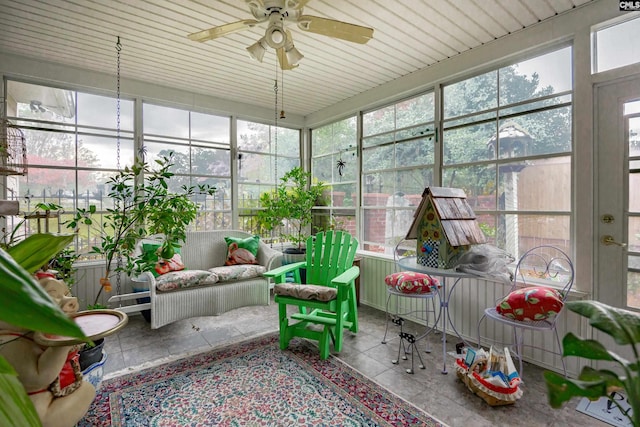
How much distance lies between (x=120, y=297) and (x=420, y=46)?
135 inches

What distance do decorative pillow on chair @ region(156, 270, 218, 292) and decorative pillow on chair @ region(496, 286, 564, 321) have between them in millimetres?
2539

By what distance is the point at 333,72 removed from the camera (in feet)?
11.0

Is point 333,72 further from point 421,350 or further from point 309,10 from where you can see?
point 421,350

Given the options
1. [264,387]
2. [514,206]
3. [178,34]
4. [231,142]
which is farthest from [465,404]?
[231,142]

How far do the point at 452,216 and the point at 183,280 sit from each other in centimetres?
244

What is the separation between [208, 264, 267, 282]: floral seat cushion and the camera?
3166 millimetres

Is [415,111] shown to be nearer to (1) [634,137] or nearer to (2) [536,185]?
(2) [536,185]

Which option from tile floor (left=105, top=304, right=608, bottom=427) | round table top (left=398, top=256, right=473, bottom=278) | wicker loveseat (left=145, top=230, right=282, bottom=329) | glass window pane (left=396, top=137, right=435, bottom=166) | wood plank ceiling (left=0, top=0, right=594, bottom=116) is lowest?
tile floor (left=105, top=304, right=608, bottom=427)

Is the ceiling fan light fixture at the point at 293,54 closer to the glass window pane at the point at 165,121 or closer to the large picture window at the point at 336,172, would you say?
the large picture window at the point at 336,172

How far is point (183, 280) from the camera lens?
289cm

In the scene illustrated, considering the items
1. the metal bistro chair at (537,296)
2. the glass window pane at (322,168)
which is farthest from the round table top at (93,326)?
the glass window pane at (322,168)

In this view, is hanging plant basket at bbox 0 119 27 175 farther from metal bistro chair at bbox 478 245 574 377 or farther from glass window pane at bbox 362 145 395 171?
metal bistro chair at bbox 478 245 574 377

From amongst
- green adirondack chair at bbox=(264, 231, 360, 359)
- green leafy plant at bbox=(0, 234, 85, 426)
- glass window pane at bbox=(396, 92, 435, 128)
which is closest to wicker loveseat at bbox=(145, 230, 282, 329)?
green adirondack chair at bbox=(264, 231, 360, 359)

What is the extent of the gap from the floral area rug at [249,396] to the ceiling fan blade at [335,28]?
2.30 metres
